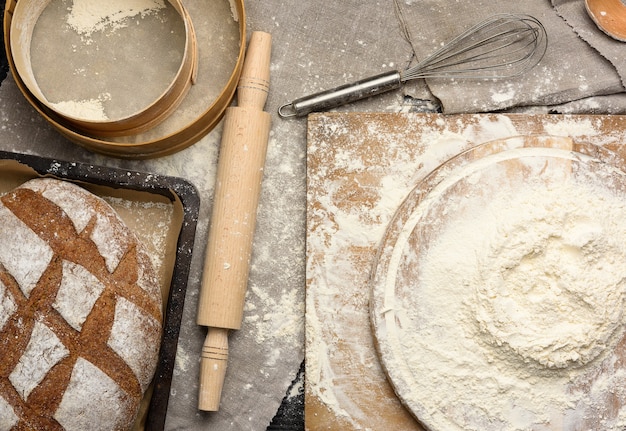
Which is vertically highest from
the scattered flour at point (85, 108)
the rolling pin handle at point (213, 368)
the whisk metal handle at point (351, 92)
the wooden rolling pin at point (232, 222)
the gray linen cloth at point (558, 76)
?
the gray linen cloth at point (558, 76)

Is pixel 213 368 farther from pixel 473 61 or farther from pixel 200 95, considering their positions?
pixel 473 61

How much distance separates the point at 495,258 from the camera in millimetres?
1128

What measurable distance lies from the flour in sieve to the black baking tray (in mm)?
397

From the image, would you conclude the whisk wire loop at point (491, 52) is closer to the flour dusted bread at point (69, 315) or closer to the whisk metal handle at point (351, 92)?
the whisk metal handle at point (351, 92)

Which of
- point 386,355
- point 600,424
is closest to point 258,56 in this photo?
point 386,355

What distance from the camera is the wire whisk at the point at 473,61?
128 centimetres

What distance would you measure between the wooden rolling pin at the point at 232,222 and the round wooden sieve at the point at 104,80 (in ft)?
0.35

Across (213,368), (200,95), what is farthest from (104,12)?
(213,368)

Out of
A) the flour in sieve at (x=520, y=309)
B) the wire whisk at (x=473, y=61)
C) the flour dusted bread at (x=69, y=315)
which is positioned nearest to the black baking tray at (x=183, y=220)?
the flour dusted bread at (x=69, y=315)

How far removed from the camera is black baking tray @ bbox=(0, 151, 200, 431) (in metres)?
1.18

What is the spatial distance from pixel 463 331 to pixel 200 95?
65cm

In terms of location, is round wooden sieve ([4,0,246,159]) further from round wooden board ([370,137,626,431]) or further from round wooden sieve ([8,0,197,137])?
round wooden board ([370,137,626,431])

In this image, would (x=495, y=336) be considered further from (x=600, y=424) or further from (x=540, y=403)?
(x=600, y=424)

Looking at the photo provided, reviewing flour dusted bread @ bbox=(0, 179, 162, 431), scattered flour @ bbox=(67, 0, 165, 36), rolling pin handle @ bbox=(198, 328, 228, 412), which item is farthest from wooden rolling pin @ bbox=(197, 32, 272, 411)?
scattered flour @ bbox=(67, 0, 165, 36)
